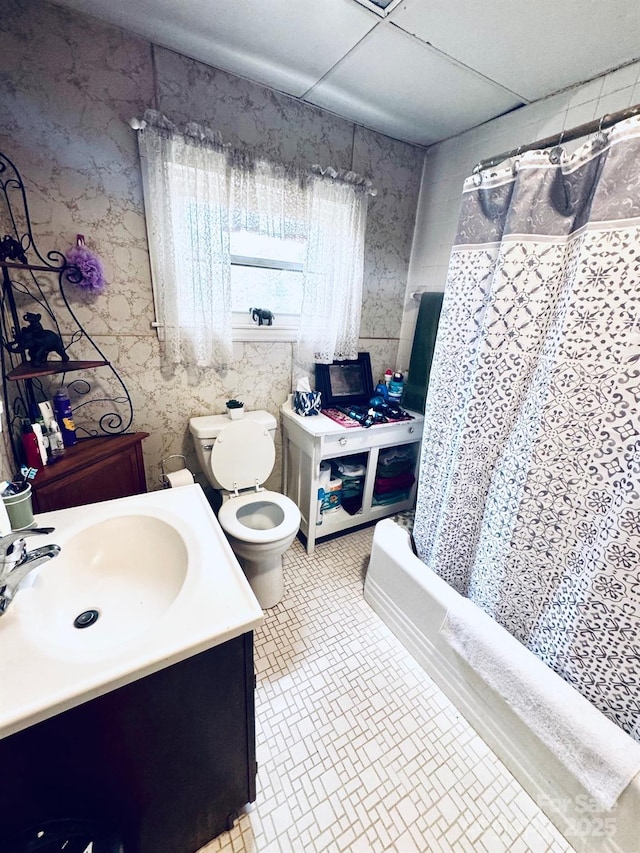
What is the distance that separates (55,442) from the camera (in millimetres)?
1325

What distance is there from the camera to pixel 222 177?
5.15ft

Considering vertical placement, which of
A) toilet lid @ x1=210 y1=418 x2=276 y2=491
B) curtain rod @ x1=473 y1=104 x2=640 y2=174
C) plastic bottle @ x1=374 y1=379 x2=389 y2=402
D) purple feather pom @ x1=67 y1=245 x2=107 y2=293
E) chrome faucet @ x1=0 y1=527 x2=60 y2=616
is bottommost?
toilet lid @ x1=210 y1=418 x2=276 y2=491

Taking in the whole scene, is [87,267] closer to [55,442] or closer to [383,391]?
[55,442]

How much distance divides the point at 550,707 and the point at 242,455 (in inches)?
59.4

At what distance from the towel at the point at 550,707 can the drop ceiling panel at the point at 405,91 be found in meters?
2.19

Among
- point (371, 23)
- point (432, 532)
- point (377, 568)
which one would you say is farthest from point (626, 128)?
point (377, 568)

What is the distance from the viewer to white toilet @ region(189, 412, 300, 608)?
1.58m

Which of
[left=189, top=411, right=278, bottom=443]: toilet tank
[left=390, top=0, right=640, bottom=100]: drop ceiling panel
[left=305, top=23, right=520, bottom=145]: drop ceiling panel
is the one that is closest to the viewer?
[left=390, top=0, right=640, bottom=100]: drop ceiling panel

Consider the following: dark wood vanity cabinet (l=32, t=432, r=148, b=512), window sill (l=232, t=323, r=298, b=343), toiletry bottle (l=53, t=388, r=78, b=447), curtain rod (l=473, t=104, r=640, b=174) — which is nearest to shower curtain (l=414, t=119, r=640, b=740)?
curtain rod (l=473, t=104, r=640, b=174)

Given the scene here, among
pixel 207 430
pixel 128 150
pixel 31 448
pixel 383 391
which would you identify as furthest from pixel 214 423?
pixel 128 150

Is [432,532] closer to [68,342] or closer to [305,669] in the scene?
[305,669]

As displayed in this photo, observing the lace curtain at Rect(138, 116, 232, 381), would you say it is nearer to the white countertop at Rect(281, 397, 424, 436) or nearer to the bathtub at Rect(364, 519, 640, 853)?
the white countertop at Rect(281, 397, 424, 436)

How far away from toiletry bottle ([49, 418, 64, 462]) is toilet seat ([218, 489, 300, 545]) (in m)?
0.69

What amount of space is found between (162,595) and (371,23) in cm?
204
